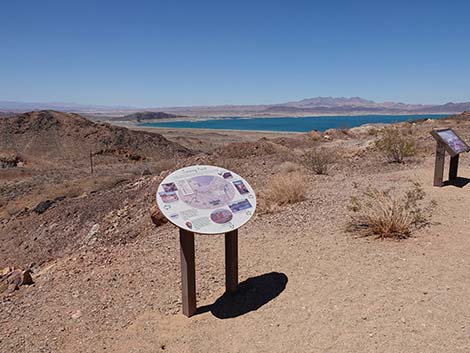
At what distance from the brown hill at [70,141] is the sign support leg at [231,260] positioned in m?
33.6

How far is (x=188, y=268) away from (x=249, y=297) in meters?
0.96

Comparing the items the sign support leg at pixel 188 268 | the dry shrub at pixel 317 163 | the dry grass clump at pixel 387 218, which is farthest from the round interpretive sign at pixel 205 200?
the dry shrub at pixel 317 163

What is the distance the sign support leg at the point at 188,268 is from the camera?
505 centimetres

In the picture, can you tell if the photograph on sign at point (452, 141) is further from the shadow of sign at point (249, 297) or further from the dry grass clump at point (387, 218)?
the shadow of sign at point (249, 297)

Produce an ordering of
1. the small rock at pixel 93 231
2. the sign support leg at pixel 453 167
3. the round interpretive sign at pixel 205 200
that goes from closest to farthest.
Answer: the round interpretive sign at pixel 205 200 < the sign support leg at pixel 453 167 < the small rock at pixel 93 231

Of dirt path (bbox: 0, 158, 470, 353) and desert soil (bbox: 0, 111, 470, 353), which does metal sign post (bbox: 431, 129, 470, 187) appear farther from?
dirt path (bbox: 0, 158, 470, 353)

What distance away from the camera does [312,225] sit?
25.9ft

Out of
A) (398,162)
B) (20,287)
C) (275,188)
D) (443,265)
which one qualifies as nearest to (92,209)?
(20,287)

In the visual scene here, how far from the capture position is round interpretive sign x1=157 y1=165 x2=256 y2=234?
4.83 metres

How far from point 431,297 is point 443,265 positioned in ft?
3.10

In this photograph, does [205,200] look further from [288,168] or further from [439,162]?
[288,168]

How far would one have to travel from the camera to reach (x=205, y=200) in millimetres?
5117

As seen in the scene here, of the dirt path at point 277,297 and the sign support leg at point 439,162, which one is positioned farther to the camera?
the sign support leg at point 439,162

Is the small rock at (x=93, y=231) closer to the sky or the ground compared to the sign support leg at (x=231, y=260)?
closer to the ground
